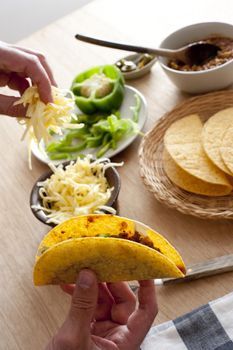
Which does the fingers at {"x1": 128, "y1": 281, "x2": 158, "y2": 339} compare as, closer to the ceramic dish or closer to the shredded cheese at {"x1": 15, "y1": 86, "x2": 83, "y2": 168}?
the ceramic dish

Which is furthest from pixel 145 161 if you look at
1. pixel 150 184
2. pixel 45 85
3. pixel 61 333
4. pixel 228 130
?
pixel 61 333

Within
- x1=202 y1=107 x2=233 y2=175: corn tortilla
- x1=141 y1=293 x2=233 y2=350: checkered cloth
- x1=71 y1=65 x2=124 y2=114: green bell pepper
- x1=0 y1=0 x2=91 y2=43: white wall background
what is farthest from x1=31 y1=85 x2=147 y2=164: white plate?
x1=0 y1=0 x2=91 y2=43: white wall background

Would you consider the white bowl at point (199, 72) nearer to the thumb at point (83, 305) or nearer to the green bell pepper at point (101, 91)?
the green bell pepper at point (101, 91)

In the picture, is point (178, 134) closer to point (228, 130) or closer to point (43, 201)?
point (228, 130)

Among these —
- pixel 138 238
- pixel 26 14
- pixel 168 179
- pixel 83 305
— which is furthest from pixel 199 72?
pixel 26 14

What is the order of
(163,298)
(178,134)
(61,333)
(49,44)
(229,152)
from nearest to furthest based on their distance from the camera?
(61,333) < (163,298) < (229,152) < (178,134) < (49,44)

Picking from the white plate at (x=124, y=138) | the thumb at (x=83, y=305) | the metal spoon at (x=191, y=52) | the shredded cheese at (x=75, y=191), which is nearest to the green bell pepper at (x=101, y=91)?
the white plate at (x=124, y=138)
